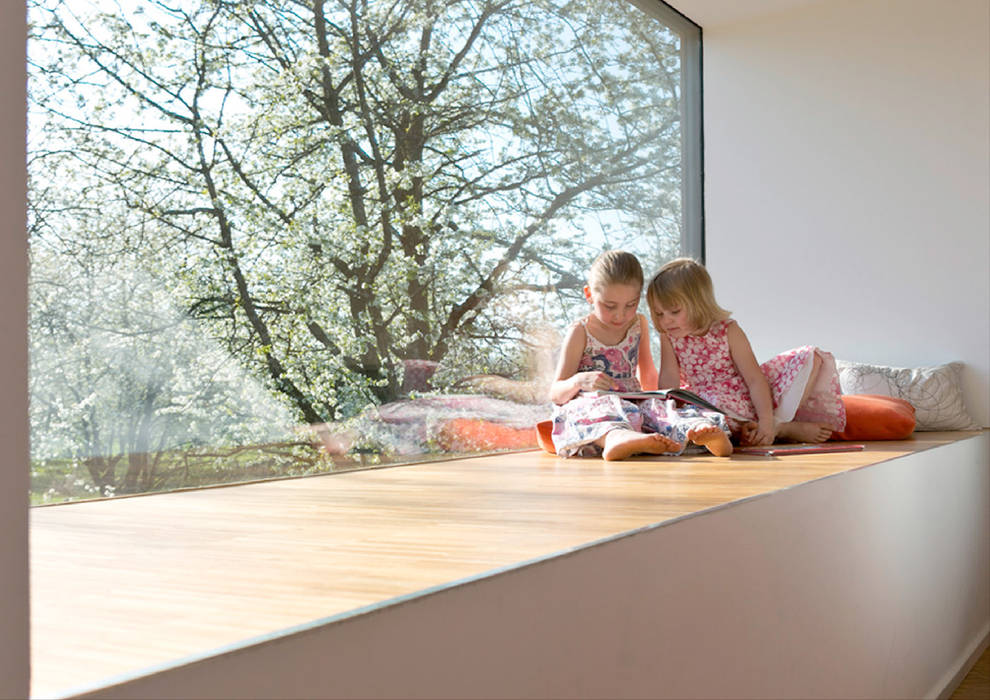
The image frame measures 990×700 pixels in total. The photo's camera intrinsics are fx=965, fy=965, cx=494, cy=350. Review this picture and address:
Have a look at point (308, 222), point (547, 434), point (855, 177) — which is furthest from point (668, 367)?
point (855, 177)

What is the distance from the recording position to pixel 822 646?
188cm

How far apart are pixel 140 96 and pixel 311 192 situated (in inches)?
22.8

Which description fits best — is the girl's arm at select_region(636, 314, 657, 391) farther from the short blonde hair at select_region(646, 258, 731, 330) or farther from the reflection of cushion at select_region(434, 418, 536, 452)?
the reflection of cushion at select_region(434, 418, 536, 452)

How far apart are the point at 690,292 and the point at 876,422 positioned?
811 millimetres

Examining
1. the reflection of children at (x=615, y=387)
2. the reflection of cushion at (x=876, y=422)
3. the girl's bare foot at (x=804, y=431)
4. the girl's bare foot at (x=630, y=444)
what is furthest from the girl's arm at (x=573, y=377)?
the reflection of cushion at (x=876, y=422)

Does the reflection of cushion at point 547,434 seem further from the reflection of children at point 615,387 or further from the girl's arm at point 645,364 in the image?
the girl's arm at point 645,364

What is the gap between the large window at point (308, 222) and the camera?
2182mm

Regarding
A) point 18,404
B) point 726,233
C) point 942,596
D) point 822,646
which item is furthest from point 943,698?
point 18,404

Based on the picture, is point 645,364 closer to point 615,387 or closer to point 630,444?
point 615,387

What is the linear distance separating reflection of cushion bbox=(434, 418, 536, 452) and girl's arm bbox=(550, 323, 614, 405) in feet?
1.21

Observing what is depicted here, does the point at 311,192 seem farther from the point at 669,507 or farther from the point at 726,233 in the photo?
the point at 726,233

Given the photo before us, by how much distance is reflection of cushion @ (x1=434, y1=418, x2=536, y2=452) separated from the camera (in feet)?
10.5

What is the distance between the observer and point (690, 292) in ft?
10.4

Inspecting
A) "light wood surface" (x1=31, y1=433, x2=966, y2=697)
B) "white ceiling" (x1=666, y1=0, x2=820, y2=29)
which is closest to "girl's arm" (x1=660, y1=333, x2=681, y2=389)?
"light wood surface" (x1=31, y1=433, x2=966, y2=697)
